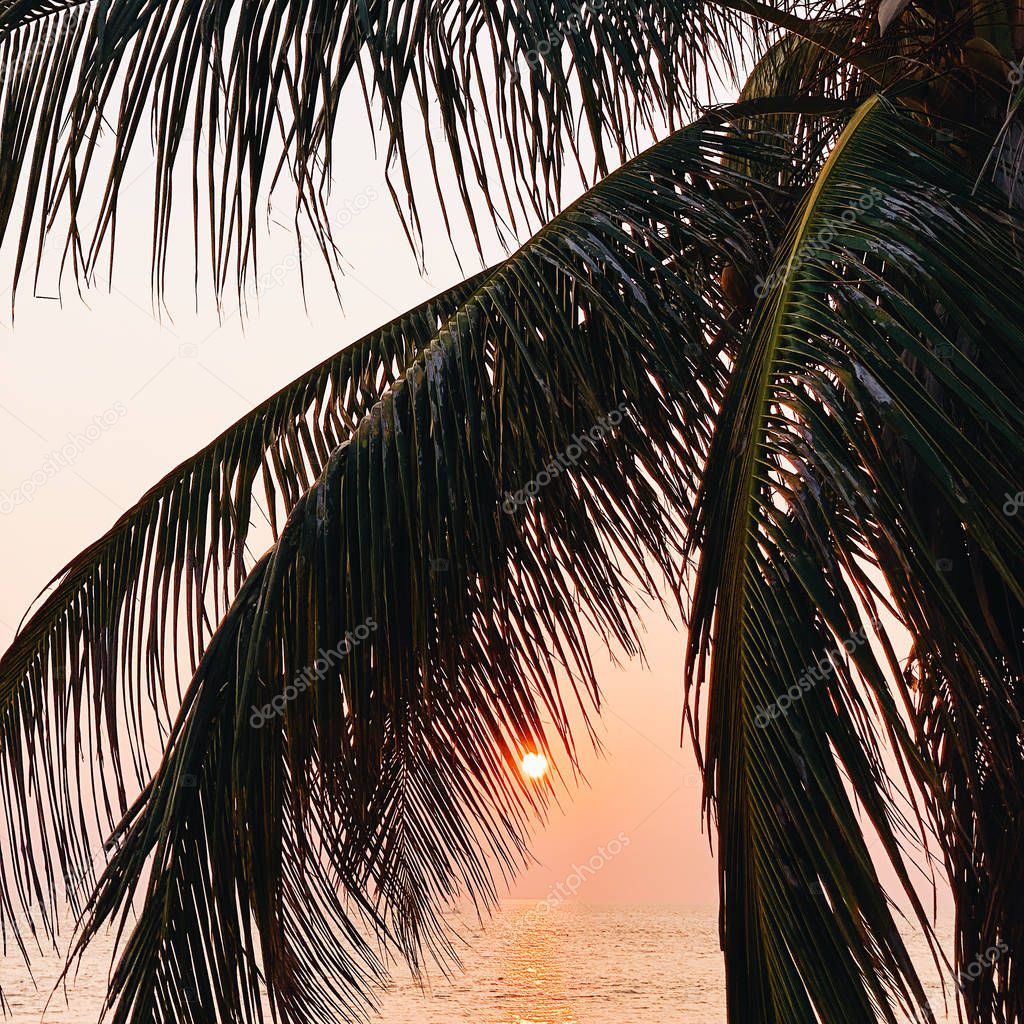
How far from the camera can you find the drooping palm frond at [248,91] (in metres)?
2.32

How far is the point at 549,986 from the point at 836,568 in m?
34.0

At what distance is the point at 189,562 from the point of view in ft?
9.05

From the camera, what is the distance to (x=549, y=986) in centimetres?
3272

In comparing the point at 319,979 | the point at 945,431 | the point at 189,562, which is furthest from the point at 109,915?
the point at 945,431
